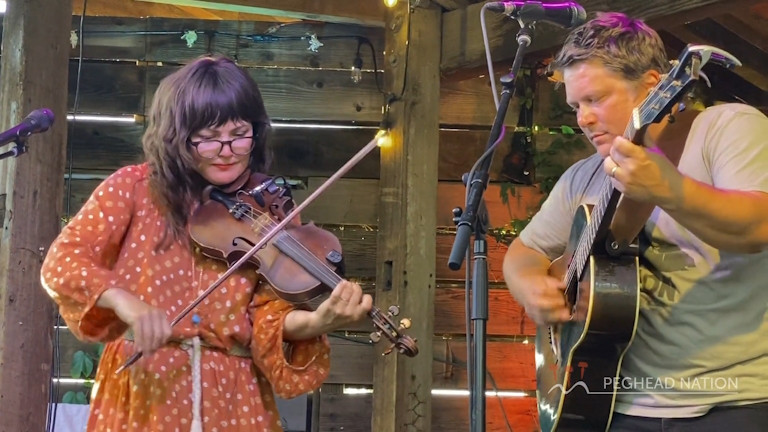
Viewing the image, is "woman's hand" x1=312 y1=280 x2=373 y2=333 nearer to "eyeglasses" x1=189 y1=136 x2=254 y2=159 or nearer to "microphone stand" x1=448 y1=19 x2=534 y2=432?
"microphone stand" x1=448 y1=19 x2=534 y2=432

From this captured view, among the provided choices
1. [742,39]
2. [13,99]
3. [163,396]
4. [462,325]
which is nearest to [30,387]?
[13,99]

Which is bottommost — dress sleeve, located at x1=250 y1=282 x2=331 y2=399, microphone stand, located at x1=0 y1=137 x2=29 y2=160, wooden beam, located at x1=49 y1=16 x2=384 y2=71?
dress sleeve, located at x1=250 y1=282 x2=331 y2=399

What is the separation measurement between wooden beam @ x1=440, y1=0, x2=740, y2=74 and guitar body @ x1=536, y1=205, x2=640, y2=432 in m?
1.04

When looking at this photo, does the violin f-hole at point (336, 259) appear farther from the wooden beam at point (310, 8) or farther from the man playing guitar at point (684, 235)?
the wooden beam at point (310, 8)

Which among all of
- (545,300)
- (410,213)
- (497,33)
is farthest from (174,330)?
(497,33)

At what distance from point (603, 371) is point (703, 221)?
39 cm

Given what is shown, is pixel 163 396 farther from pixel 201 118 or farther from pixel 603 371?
pixel 603 371

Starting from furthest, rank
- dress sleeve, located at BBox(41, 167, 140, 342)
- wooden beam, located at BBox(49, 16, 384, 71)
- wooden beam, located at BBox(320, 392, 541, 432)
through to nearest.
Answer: wooden beam, located at BBox(49, 16, 384, 71)
wooden beam, located at BBox(320, 392, 541, 432)
dress sleeve, located at BBox(41, 167, 140, 342)

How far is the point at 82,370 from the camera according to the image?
3299mm

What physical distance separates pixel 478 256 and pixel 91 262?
0.76 metres

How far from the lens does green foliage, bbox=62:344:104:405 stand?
326cm

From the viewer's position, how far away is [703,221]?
1379 mm

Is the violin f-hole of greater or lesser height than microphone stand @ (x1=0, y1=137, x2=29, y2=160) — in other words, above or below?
below

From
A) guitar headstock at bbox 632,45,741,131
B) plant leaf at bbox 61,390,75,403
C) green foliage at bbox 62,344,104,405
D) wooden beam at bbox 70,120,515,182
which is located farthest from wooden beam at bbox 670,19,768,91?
plant leaf at bbox 61,390,75,403
